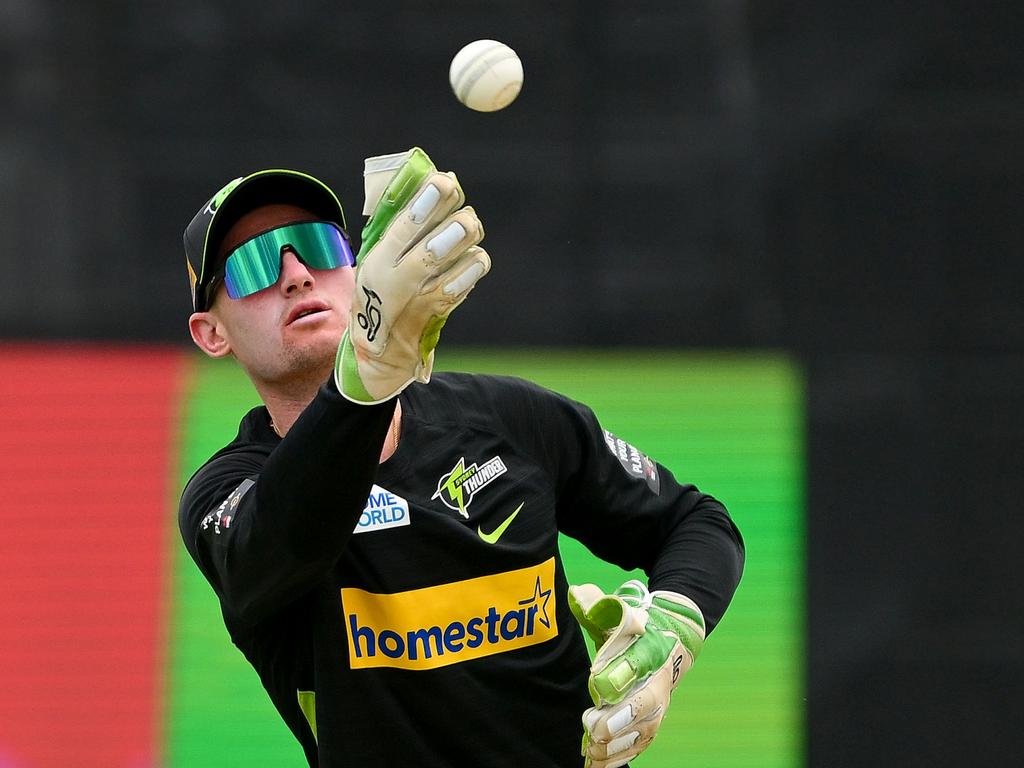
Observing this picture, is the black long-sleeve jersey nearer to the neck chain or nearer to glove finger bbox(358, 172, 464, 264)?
the neck chain

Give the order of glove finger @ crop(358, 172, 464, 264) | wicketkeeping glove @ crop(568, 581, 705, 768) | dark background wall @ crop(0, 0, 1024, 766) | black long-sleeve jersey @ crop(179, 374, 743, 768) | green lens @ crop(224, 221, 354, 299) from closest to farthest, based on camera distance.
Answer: glove finger @ crop(358, 172, 464, 264), wicketkeeping glove @ crop(568, 581, 705, 768), black long-sleeve jersey @ crop(179, 374, 743, 768), green lens @ crop(224, 221, 354, 299), dark background wall @ crop(0, 0, 1024, 766)

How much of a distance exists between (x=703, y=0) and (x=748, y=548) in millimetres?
1376

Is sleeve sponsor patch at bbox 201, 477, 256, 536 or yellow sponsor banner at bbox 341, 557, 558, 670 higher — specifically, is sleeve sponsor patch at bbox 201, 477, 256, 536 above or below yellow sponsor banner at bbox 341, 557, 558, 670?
above

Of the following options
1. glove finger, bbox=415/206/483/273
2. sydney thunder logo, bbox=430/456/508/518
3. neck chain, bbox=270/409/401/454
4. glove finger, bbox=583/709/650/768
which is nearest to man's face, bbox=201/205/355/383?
neck chain, bbox=270/409/401/454

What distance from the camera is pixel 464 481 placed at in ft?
6.81

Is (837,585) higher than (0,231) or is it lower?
lower

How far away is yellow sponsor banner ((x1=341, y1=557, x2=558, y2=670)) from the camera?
6.48 feet

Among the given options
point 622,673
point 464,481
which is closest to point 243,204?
point 464,481

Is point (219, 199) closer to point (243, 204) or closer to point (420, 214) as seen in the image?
point (243, 204)

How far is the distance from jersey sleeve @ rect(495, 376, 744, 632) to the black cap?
426 millimetres

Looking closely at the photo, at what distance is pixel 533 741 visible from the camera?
205cm

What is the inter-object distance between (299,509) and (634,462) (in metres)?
0.78

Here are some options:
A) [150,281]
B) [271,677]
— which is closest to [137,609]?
[150,281]

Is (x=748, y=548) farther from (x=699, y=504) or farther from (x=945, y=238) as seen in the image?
(x=699, y=504)
